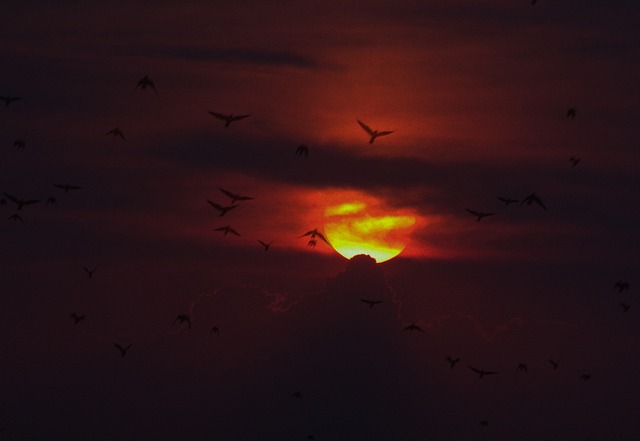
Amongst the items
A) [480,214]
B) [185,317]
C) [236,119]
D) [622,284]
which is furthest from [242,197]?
[622,284]

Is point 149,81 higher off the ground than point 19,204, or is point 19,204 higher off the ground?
point 149,81

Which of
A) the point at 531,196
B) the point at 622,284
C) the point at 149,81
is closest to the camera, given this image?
the point at 531,196

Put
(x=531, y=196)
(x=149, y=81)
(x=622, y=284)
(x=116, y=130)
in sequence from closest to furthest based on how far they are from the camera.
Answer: (x=531, y=196) → (x=149, y=81) → (x=116, y=130) → (x=622, y=284)

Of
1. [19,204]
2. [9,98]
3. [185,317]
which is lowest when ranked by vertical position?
[185,317]

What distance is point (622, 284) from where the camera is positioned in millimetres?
129875

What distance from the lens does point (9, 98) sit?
11262 cm

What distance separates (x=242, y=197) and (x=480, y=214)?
1809 cm

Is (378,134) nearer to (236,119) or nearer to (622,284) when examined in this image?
(236,119)

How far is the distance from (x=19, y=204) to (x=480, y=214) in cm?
3541

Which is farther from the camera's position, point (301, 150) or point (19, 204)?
point (19, 204)

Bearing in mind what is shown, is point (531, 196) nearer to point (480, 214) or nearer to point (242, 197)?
point (480, 214)

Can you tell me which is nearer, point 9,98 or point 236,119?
point 236,119

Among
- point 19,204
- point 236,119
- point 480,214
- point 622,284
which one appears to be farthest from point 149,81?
point 622,284

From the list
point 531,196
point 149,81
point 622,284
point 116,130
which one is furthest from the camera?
point 622,284
